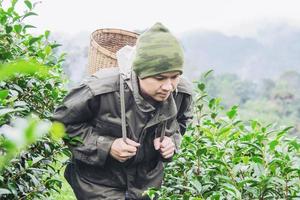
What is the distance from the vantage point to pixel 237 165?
211 cm

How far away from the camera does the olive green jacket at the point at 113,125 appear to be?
90.4 inches

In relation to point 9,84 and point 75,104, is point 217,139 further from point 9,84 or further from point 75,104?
point 9,84

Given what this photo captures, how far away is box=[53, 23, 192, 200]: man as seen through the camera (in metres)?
2.17

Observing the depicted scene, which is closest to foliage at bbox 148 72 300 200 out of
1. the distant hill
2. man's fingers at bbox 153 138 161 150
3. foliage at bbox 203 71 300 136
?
man's fingers at bbox 153 138 161 150

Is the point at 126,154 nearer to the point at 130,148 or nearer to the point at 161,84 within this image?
the point at 130,148

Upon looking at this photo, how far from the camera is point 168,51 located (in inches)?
84.6

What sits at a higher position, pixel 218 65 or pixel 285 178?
pixel 285 178

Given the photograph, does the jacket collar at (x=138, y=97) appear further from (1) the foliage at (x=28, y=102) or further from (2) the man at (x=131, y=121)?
(1) the foliage at (x=28, y=102)

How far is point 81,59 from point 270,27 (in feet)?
306

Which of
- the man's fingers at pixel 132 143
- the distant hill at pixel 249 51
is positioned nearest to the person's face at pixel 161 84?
the man's fingers at pixel 132 143

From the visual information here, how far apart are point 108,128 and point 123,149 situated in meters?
0.16

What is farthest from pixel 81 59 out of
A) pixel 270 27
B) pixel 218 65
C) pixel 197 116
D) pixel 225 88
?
pixel 270 27

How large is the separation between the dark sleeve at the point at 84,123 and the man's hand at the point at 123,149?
3 cm

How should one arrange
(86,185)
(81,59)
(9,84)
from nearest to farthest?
(9,84), (86,185), (81,59)
